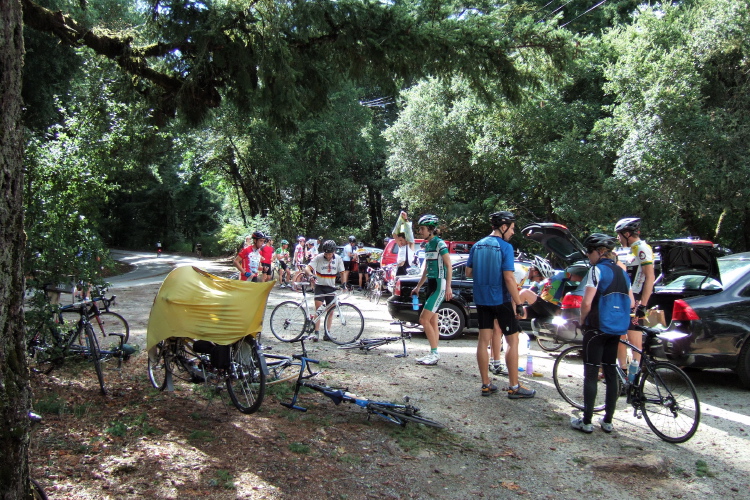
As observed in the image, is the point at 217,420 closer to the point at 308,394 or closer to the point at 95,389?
the point at 308,394

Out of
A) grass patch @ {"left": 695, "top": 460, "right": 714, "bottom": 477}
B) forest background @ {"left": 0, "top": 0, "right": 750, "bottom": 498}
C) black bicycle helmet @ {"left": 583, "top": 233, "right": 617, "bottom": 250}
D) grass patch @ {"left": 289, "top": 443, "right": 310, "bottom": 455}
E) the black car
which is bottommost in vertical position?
grass patch @ {"left": 695, "top": 460, "right": 714, "bottom": 477}

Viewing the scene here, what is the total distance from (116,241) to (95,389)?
5105 cm

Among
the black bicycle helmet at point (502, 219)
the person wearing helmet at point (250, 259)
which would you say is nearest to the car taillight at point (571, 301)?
the black bicycle helmet at point (502, 219)

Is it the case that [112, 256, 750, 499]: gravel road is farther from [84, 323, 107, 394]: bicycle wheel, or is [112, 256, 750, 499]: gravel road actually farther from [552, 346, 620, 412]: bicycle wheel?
[84, 323, 107, 394]: bicycle wheel

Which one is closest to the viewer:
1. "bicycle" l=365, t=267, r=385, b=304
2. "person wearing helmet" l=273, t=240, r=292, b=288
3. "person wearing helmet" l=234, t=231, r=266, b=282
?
"person wearing helmet" l=234, t=231, r=266, b=282

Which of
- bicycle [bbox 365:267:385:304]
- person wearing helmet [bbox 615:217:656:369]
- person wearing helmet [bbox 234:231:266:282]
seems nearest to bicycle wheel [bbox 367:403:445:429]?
person wearing helmet [bbox 615:217:656:369]

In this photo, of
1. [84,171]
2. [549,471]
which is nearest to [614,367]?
[549,471]

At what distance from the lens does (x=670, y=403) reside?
17.0ft

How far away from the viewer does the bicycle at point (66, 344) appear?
6.11 meters

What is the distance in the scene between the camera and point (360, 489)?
398cm

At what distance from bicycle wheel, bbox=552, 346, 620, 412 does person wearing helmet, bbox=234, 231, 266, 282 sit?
600 centimetres

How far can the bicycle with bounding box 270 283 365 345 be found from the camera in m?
9.50

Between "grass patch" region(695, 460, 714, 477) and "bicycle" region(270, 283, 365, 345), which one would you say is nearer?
"grass patch" region(695, 460, 714, 477)

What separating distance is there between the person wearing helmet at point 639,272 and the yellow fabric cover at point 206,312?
13.3 ft
